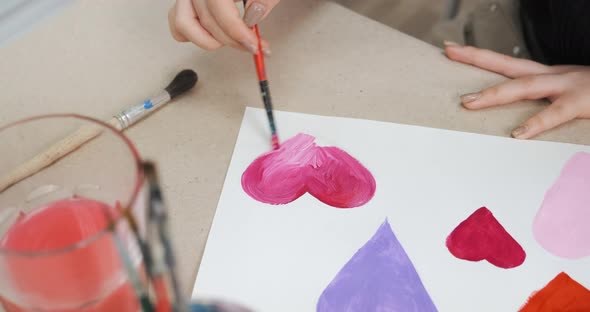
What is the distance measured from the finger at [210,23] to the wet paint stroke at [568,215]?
44 centimetres

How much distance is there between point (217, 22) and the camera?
68 centimetres

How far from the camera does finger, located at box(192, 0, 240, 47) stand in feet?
2.27

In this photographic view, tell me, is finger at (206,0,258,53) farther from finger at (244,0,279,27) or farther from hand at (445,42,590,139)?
hand at (445,42,590,139)

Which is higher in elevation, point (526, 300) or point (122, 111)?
point (122, 111)

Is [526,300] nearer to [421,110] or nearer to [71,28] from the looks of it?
[421,110]

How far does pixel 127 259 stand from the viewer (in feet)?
1.04

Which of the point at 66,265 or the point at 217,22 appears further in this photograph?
the point at 217,22

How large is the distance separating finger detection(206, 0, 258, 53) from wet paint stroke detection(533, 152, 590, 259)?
0.41 metres

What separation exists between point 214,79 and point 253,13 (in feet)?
0.47

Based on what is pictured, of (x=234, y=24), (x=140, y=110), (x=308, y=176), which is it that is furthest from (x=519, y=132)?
(x=140, y=110)

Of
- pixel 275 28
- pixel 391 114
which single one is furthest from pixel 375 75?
pixel 275 28

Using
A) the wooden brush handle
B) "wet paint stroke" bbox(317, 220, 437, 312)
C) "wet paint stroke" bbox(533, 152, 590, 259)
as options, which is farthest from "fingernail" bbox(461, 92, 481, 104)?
the wooden brush handle

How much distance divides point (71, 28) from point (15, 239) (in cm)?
47

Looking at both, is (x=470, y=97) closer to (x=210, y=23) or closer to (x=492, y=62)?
(x=492, y=62)
